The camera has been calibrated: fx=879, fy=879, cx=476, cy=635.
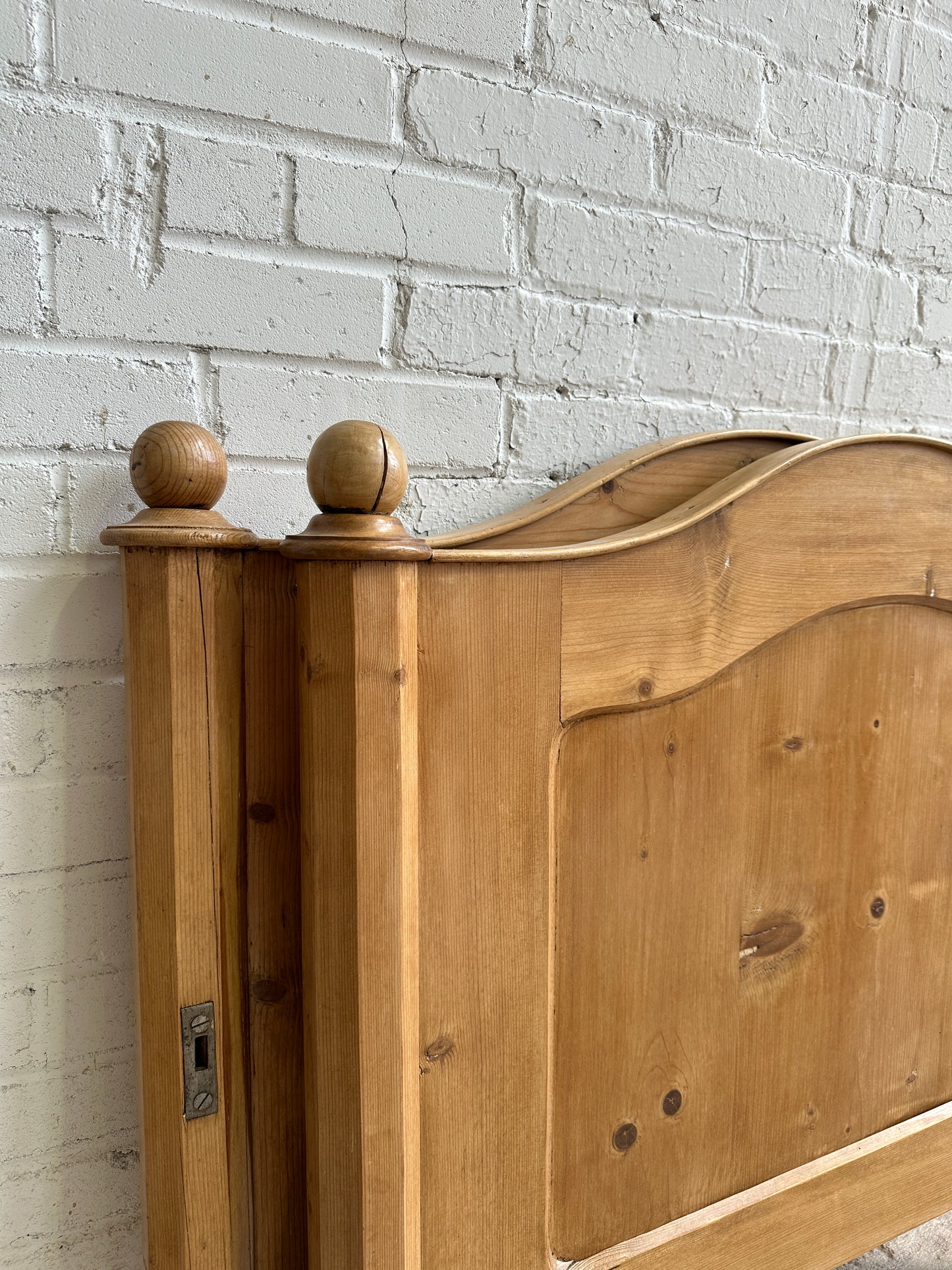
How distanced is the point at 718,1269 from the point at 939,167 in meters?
1.14

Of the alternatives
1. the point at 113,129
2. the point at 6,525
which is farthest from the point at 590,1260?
the point at 113,129

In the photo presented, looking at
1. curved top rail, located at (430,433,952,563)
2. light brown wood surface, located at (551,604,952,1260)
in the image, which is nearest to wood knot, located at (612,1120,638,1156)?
light brown wood surface, located at (551,604,952,1260)

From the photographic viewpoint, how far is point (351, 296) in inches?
28.4

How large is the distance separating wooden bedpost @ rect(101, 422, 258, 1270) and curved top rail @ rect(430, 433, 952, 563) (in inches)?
6.3

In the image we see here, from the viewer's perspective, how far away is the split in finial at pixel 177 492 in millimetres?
557

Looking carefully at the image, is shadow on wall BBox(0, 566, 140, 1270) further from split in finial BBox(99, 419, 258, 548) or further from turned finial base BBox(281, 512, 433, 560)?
turned finial base BBox(281, 512, 433, 560)

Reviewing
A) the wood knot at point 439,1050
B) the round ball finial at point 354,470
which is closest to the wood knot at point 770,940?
the wood knot at point 439,1050

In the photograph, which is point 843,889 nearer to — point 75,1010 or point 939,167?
point 75,1010

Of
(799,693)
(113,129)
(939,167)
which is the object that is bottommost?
(799,693)

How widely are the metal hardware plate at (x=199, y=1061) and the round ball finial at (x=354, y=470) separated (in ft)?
1.12

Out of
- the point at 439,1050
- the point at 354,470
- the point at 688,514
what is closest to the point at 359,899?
the point at 439,1050

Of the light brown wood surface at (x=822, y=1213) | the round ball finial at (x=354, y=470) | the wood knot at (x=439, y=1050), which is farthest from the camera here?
the light brown wood surface at (x=822, y=1213)

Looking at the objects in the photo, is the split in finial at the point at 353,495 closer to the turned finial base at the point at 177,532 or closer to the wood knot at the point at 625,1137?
the turned finial base at the point at 177,532

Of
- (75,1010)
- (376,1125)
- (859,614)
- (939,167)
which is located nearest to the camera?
(376,1125)
